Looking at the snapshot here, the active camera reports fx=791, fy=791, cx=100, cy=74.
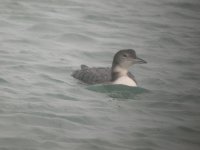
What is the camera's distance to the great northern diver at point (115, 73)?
15.6 meters

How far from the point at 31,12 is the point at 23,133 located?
445 inches

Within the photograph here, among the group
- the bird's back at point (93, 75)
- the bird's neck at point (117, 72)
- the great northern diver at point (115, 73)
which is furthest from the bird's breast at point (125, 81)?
the bird's back at point (93, 75)

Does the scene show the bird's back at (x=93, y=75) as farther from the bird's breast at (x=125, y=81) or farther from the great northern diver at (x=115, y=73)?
the bird's breast at (x=125, y=81)

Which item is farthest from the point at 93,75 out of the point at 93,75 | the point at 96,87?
the point at 96,87

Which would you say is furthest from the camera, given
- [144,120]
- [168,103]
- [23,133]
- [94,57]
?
[94,57]

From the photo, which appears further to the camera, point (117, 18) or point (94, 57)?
point (117, 18)

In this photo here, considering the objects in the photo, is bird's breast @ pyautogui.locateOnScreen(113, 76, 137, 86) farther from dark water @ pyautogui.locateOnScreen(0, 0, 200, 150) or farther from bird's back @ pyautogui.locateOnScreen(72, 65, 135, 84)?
bird's back @ pyautogui.locateOnScreen(72, 65, 135, 84)

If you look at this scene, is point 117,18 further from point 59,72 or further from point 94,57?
point 59,72

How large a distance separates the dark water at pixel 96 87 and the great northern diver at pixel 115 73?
0.76 feet

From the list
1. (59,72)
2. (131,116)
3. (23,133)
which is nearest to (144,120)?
(131,116)

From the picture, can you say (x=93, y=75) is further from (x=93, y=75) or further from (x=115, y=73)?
(x=115, y=73)

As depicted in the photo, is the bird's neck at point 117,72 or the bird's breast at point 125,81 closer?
the bird's breast at point 125,81

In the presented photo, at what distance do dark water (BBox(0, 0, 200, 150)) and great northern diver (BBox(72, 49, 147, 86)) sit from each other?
23cm

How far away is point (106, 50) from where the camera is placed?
19.2 metres
